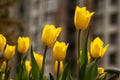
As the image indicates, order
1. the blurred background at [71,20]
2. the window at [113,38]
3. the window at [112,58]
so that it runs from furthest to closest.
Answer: the blurred background at [71,20]
the window at [113,38]
the window at [112,58]

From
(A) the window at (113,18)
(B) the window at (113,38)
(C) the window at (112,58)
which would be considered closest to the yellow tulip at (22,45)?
(C) the window at (112,58)

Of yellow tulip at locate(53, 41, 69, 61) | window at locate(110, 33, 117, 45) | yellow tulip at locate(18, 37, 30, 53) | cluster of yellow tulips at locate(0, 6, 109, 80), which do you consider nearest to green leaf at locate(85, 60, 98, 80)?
cluster of yellow tulips at locate(0, 6, 109, 80)

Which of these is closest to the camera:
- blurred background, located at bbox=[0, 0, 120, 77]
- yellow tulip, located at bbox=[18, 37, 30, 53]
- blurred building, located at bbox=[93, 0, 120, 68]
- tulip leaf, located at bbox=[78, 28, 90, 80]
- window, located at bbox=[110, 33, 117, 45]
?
tulip leaf, located at bbox=[78, 28, 90, 80]

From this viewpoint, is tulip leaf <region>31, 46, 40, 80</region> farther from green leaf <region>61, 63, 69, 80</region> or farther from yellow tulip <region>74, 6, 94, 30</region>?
yellow tulip <region>74, 6, 94, 30</region>

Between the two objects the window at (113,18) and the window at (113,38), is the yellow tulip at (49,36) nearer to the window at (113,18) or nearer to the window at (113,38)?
the window at (113,38)

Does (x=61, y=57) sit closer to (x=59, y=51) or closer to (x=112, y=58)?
(x=59, y=51)

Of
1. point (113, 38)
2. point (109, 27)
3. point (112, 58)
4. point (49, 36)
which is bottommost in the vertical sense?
point (112, 58)

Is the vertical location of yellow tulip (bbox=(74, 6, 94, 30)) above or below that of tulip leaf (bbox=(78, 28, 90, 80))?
above

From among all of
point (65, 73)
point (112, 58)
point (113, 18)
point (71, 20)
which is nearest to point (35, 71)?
point (65, 73)
